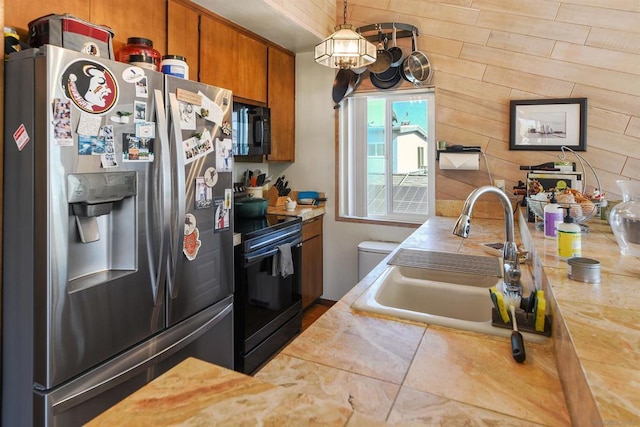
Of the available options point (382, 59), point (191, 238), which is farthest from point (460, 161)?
point (191, 238)

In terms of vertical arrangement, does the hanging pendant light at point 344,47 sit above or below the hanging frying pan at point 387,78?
below

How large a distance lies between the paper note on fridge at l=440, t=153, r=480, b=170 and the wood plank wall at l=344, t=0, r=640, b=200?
13 cm

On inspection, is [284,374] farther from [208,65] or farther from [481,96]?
[481,96]

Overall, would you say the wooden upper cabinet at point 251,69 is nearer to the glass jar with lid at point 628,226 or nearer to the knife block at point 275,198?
the knife block at point 275,198

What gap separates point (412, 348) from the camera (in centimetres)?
95

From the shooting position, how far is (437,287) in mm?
1482

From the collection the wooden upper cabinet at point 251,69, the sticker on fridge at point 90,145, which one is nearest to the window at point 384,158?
the wooden upper cabinet at point 251,69

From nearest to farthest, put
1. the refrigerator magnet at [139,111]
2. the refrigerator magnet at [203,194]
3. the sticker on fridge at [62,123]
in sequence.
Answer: the sticker on fridge at [62,123] → the refrigerator magnet at [139,111] → the refrigerator magnet at [203,194]

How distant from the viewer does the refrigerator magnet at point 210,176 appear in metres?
1.90

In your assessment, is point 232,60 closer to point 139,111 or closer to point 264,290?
point 139,111

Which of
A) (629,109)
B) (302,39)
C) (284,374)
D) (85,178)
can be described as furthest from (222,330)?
(629,109)

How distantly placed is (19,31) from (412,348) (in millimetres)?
1805

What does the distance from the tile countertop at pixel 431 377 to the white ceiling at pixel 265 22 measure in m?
2.10

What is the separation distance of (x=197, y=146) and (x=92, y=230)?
2.02ft
